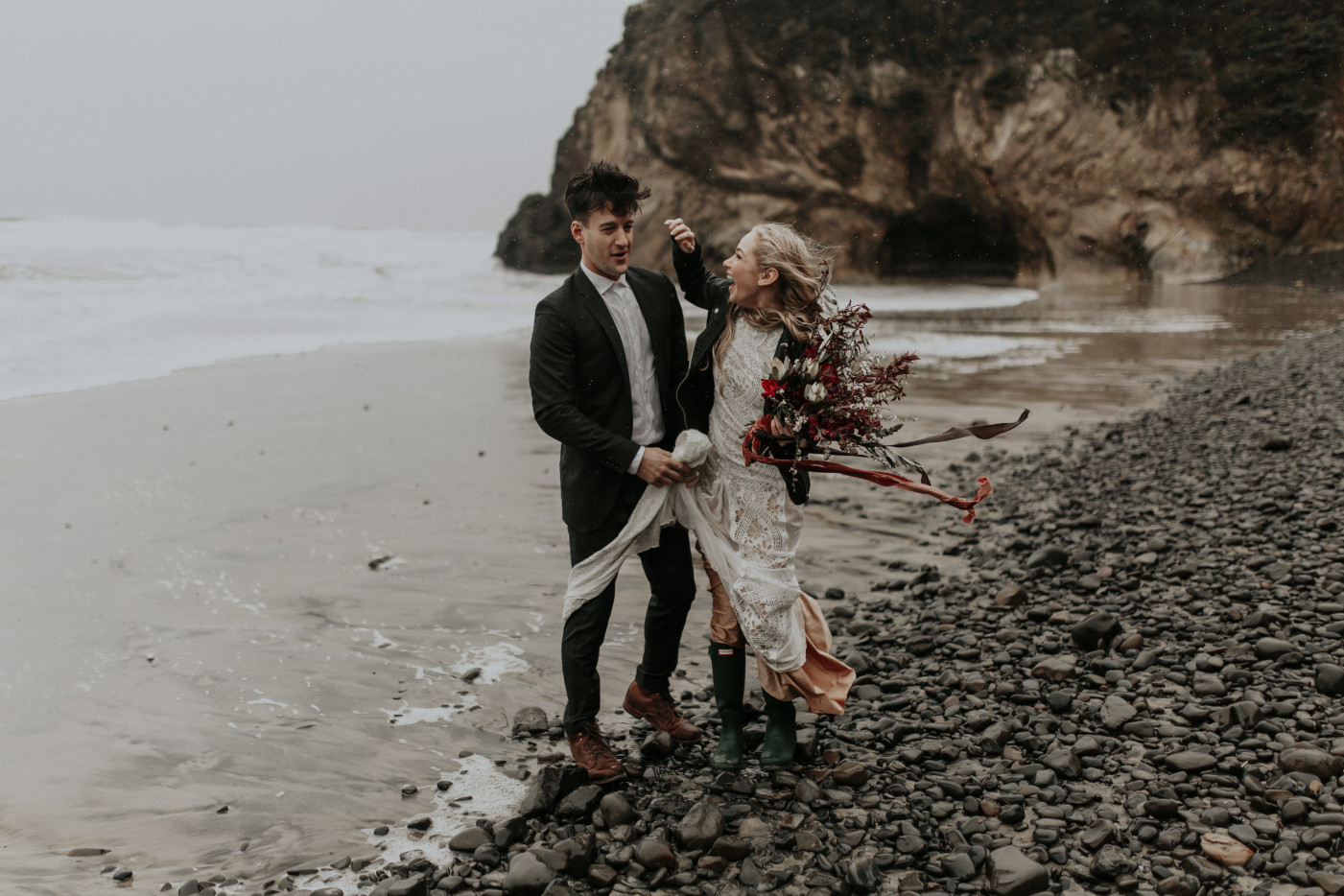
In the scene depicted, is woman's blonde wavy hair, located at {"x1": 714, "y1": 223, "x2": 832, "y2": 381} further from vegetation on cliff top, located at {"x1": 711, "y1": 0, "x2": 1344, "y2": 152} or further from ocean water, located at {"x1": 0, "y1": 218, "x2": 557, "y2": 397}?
vegetation on cliff top, located at {"x1": 711, "y1": 0, "x2": 1344, "y2": 152}

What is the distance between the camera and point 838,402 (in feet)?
9.85

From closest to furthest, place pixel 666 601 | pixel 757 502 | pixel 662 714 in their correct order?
pixel 757 502
pixel 666 601
pixel 662 714

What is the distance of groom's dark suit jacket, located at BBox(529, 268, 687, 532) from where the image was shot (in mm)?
3164

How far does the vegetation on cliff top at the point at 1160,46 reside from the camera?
33.9 metres

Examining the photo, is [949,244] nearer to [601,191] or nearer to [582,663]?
[601,191]

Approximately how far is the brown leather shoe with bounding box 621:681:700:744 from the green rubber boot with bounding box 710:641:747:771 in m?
0.18

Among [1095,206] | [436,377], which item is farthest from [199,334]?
[1095,206]

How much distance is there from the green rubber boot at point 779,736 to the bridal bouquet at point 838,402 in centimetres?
89

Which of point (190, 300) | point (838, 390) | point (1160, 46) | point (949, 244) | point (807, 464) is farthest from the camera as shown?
point (949, 244)

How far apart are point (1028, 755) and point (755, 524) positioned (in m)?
1.31

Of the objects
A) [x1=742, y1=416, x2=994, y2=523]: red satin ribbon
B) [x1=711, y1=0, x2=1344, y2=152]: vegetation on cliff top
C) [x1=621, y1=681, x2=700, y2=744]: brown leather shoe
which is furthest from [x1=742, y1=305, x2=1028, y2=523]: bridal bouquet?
[x1=711, y1=0, x2=1344, y2=152]: vegetation on cliff top

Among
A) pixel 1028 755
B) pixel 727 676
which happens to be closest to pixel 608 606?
pixel 727 676

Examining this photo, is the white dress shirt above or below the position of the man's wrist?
above

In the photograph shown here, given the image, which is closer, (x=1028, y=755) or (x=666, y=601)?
(x=1028, y=755)
